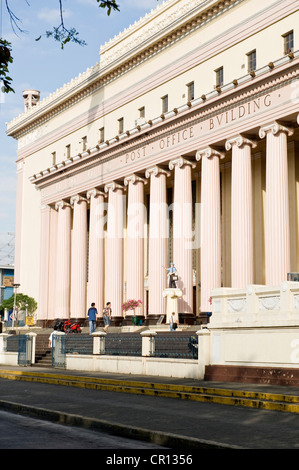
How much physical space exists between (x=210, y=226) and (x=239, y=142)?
4.87 m

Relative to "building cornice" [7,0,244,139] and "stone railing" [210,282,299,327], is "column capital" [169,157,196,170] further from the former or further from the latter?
"stone railing" [210,282,299,327]

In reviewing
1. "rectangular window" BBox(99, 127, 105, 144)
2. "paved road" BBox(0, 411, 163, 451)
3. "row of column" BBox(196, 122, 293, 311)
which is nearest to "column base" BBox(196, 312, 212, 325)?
"row of column" BBox(196, 122, 293, 311)

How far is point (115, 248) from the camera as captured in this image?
1839 inches

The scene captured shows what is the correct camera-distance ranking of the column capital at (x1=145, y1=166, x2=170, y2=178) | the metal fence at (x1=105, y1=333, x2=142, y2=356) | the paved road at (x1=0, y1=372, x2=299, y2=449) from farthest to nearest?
1. the column capital at (x1=145, y1=166, x2=170, y2=178)
2. the metal fence at (x1=105, y1=333, x2=142, y2=356)
3. the paved road at (x1=0, y1=372, x2=299, y2=449)

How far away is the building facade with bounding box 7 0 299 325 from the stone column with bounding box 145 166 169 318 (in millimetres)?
86

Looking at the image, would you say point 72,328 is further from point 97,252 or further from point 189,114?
point 189,114

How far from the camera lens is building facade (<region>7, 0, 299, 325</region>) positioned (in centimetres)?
3475

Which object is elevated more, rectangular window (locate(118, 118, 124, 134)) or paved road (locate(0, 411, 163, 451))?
rectangular window (locate(118, 118, 124, 134))

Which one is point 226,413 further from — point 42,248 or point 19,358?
point 42,248

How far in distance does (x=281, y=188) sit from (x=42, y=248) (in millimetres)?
27067

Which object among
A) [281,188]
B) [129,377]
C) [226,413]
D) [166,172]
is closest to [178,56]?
[166,172]

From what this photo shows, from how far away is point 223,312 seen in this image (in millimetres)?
21891

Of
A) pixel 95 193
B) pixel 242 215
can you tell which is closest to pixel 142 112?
pixel 95 193

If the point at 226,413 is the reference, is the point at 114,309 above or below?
above
